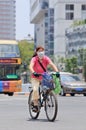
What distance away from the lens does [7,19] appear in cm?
19038

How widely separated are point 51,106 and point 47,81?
0.56 metres

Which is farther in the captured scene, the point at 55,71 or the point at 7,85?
the point at 7,85

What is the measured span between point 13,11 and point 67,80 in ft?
524

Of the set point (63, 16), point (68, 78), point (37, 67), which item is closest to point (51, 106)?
point (37, 67)

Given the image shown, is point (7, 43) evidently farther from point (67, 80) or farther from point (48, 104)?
point (48, 104)

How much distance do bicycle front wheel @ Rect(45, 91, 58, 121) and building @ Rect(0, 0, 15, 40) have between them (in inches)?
6752

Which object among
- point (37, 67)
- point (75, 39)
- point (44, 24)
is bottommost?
point (75, 39)

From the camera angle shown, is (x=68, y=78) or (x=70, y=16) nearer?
(x=68, y=78)

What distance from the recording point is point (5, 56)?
110 ft

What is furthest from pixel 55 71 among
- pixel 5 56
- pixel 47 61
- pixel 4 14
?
pixel 4 14

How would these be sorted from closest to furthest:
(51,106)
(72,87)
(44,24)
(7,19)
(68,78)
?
1. (51,106)
2. (72,87)
3. (68,78)
4. (44,24)
5. (7,19)

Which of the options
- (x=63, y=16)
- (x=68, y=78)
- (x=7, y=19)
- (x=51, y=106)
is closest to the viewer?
(x=51, y=106)

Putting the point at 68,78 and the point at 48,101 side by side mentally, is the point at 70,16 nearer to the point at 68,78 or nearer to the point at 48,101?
the point at 68,78

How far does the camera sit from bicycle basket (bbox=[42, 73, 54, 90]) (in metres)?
12.6
